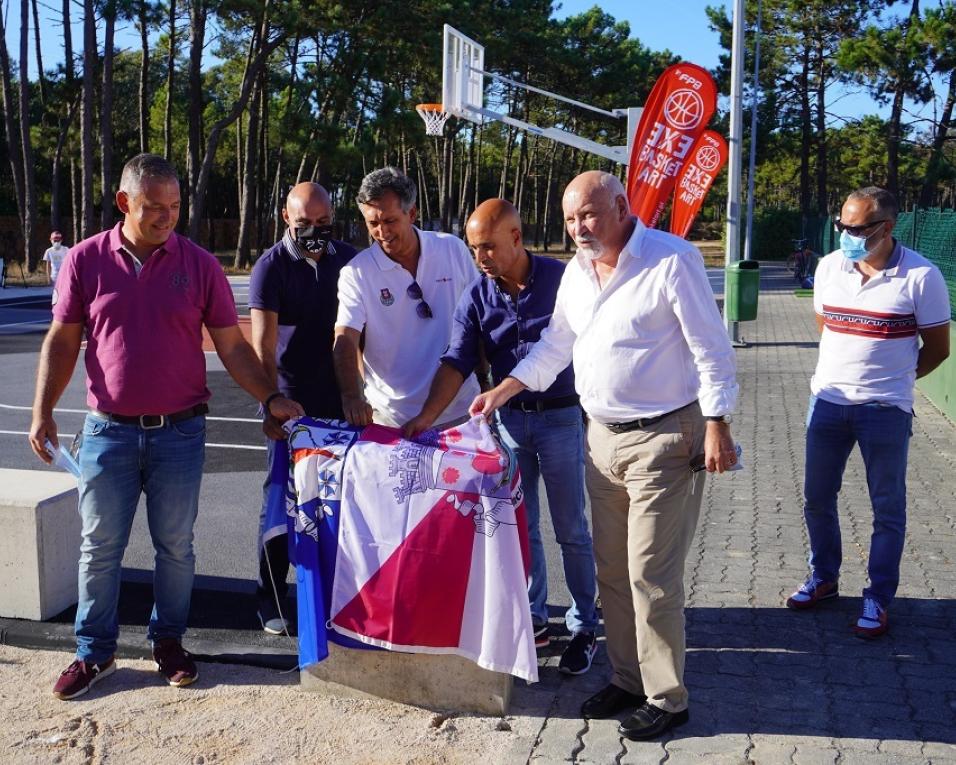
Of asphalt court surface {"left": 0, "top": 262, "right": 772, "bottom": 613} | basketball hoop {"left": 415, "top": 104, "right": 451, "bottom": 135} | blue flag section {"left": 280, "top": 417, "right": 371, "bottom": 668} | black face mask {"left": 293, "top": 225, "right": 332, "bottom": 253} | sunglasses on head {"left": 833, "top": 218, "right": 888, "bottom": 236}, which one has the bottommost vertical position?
asphalt court surface {"left": 0, "top": 262, "right": 772, "bottom": 613}

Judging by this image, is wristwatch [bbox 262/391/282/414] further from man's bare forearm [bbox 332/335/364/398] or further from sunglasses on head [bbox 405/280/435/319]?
sunglasses on head [bbox 405/280/435/319]

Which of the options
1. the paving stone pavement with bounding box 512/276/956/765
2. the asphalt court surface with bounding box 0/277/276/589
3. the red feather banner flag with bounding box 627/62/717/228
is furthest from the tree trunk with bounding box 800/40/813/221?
the paving stone pavement with bounding box 512/276/956/765

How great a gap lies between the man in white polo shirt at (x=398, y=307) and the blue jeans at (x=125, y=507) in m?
0.74

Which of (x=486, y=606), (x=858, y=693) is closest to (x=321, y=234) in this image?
(x=486, y=606)

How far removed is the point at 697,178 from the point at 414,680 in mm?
13665

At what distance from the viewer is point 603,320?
3740mm

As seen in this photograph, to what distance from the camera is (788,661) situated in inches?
176

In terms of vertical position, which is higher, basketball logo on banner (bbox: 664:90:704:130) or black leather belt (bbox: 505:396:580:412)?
basketball logo on banner (bbox: 664:90:704:130)

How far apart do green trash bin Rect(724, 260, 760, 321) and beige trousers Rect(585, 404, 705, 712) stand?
1260cm

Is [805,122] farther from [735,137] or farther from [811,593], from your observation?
[811,593]

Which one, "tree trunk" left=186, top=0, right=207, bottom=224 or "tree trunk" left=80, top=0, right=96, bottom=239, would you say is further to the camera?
"tree trunk" left=186, top=0, right=207, bottom=224

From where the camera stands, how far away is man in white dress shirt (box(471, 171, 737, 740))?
360 cm

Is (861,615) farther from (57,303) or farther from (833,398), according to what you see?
(57,303)

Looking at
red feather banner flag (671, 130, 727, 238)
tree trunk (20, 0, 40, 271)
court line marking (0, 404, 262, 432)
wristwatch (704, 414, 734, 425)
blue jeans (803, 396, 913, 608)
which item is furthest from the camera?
tree trunk (20, 0, 40, 271)
